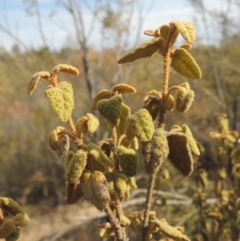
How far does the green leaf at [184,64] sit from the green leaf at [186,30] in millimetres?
38

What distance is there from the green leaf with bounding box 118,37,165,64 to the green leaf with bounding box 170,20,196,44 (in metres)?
0.04

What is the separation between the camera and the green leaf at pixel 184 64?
2.24 feet

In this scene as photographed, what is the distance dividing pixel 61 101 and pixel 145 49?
0.52ft

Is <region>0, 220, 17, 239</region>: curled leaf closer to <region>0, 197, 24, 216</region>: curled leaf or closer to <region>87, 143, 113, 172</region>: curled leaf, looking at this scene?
<region>0, 197, 24, 216</region>: curled leaf

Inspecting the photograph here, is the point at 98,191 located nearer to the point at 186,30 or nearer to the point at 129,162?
the point at 129,162

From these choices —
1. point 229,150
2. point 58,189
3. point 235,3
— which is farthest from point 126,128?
point 58,189

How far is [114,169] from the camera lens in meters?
0.72

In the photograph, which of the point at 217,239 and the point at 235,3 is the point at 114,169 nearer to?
the point at 217,239

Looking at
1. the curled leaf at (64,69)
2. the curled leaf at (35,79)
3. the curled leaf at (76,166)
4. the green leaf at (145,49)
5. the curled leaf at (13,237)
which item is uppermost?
the green leaf at (145,49)

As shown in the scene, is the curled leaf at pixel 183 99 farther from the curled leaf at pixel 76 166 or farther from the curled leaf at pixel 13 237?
the curled leaf at pixel 13 237

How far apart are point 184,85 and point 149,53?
0.25 feet

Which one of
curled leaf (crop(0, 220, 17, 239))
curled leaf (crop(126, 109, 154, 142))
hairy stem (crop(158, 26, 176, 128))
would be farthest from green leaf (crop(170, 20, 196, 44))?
curled leaf (crop(0, 220, 17, 239))

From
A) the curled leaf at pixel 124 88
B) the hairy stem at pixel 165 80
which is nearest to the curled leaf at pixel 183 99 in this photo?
the hairy stem at pixel 165 80

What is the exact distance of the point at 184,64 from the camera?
2.27ft
